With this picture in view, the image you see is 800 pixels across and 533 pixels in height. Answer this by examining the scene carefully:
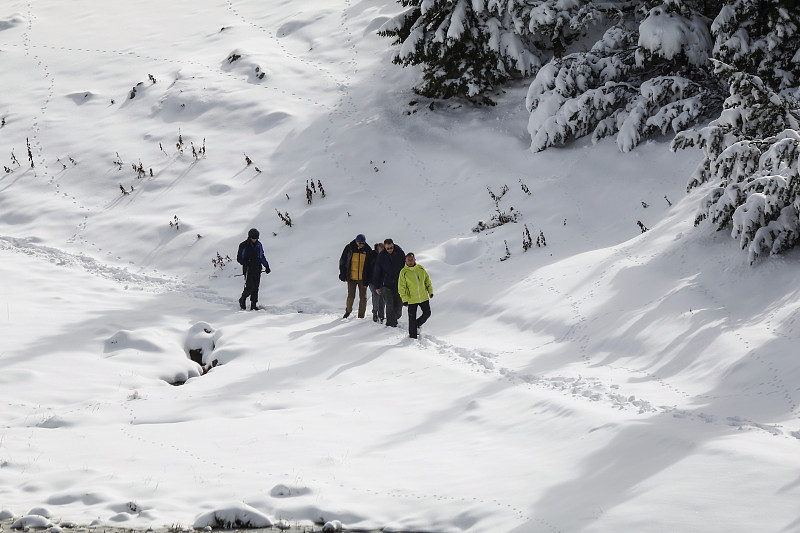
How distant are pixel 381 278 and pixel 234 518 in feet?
25.9

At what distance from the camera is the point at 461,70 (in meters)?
20.3

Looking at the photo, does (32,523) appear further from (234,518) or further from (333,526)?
(333,526)

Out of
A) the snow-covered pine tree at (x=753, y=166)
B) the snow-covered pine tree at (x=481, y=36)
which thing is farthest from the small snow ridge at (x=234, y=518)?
the snow-covered pine tree at (x=481, y=36)

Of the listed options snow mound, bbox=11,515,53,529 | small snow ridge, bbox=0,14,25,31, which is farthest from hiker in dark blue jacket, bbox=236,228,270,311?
small snow ridge, bbox=0,14,25,31

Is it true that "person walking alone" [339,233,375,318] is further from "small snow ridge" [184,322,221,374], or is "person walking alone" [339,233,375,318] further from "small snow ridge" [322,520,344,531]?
"small snow ridge" [322,520,344,531]

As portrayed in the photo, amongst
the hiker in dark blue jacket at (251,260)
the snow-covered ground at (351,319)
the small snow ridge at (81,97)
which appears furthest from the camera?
the small snow ridge at (81,97)

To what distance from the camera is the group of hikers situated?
13031 millimetres

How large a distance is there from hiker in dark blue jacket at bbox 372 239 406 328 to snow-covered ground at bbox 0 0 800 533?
0.42m

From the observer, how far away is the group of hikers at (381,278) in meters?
13.0

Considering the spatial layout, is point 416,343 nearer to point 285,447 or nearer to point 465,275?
point 465,275

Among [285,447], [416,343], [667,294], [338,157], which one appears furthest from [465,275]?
[285,447]

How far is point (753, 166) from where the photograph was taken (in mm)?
11359

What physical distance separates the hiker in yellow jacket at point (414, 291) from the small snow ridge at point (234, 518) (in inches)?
266

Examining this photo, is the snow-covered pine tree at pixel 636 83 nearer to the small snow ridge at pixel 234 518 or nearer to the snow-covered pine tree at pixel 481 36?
the snow-covered pine tree at pixel 481 36
